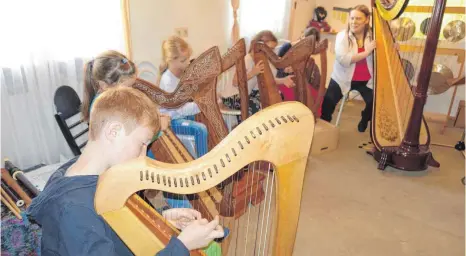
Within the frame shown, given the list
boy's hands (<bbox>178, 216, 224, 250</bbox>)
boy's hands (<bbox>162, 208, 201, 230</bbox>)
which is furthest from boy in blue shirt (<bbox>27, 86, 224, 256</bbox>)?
boy's hands (<bbox>162, 208, 201, 230</bbox>)

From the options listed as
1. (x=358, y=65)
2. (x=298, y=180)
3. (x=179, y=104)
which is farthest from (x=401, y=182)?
(x=298, y=180)

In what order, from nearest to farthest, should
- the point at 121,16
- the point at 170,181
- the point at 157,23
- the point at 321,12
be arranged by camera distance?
the point at 170,181 < the point at 121,16 < the point at 157,23 < the point at 321,12

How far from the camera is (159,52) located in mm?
2785

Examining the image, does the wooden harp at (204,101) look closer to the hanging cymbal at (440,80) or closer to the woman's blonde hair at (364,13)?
the woman's blonde hair at (364,13)

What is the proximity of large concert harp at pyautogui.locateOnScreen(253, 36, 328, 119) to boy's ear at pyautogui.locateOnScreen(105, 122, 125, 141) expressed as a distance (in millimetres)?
1187

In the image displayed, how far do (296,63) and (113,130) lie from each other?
123 cm

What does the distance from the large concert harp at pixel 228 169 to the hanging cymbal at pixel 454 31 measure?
11.2 feet

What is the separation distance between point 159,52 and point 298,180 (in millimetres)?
2299

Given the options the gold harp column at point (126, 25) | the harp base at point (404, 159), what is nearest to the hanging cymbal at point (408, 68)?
the harp base at point (404, 159)

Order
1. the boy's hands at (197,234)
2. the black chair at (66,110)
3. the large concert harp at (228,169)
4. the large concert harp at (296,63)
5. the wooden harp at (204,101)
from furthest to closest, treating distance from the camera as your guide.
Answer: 1. the large concert harp at (296,63)
2. the black chair at (66,110)
3. the wooden harp at (204,101)
4. the boy's hands at (197,234)
5. the large concert harp at (228,169)

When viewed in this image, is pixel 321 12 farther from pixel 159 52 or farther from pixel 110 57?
pixel 110 57

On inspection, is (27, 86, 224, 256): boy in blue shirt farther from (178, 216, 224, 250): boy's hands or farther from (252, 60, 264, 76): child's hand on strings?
(252, 60, 264, 76): child's hand on strings

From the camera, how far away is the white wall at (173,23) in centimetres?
256

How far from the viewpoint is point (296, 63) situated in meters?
1.77
